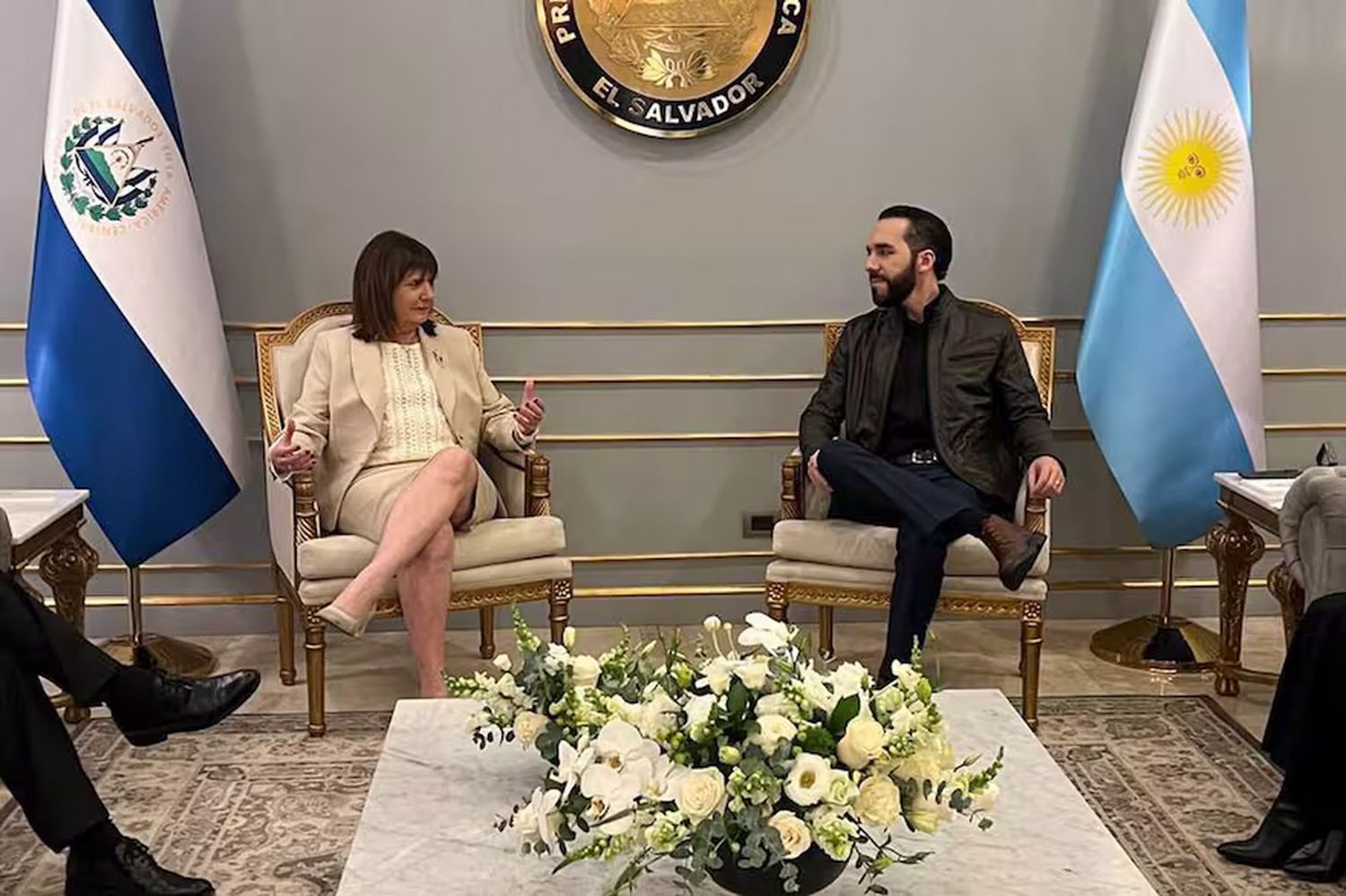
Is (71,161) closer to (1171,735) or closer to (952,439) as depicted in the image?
(952,439)

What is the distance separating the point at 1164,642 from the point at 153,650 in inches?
112

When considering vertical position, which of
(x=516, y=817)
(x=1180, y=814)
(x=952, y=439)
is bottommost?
(x=1180, y=814)

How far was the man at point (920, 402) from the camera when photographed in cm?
387

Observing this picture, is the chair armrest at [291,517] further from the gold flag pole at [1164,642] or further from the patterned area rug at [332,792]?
the gold flag pole at [1164,642]

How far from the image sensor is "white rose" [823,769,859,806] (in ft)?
6.16

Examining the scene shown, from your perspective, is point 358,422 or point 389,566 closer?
point 389,566

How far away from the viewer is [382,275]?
3.96m

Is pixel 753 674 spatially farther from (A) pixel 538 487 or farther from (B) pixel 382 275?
(B) pixel 382 275

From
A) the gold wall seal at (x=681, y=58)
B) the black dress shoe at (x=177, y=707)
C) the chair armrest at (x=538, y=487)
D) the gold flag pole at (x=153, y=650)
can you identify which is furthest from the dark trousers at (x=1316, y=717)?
the gold flag pole at (x=153, y=650)

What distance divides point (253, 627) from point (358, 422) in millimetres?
988

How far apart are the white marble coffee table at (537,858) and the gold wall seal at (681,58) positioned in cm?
228

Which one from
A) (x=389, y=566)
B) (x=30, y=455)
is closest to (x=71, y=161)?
(x=30, y=455)

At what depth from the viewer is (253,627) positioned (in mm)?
4570

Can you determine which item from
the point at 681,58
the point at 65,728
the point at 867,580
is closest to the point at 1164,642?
the point at 867,580
